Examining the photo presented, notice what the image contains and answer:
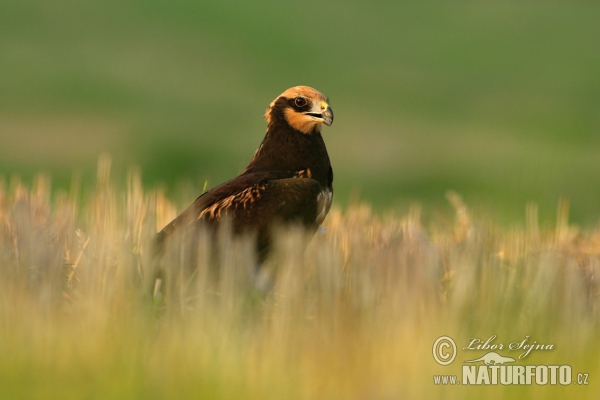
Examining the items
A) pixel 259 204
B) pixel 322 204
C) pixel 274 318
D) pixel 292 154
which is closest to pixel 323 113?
pixel 292 154

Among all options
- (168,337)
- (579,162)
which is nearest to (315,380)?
(168,337)

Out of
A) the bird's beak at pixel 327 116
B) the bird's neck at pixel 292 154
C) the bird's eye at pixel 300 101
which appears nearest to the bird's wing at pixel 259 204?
the bird's neck at pixel 292 154

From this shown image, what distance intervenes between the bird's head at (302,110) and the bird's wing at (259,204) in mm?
625

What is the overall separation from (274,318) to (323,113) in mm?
2442

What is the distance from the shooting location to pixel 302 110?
730cm

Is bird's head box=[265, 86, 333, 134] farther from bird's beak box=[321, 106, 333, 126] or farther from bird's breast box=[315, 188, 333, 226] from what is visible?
bird's breast box=[315, 188, 333, 226]

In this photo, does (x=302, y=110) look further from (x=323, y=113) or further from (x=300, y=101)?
(x=323, y=113)

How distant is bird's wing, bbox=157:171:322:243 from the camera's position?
6.57 metres

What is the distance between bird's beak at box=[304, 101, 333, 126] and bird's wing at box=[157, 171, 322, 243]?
56 centimetres

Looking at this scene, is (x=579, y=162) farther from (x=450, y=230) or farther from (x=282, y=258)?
(x=282, y=258)

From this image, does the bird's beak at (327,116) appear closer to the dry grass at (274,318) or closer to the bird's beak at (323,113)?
the bird's beak at (323,113)

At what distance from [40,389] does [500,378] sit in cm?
212

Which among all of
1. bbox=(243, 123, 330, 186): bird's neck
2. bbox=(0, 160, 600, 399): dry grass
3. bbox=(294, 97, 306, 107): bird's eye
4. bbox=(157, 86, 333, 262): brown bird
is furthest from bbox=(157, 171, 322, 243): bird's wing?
bbox=(294, 97, 306, 107): bird's eye

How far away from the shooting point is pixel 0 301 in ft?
16.5
